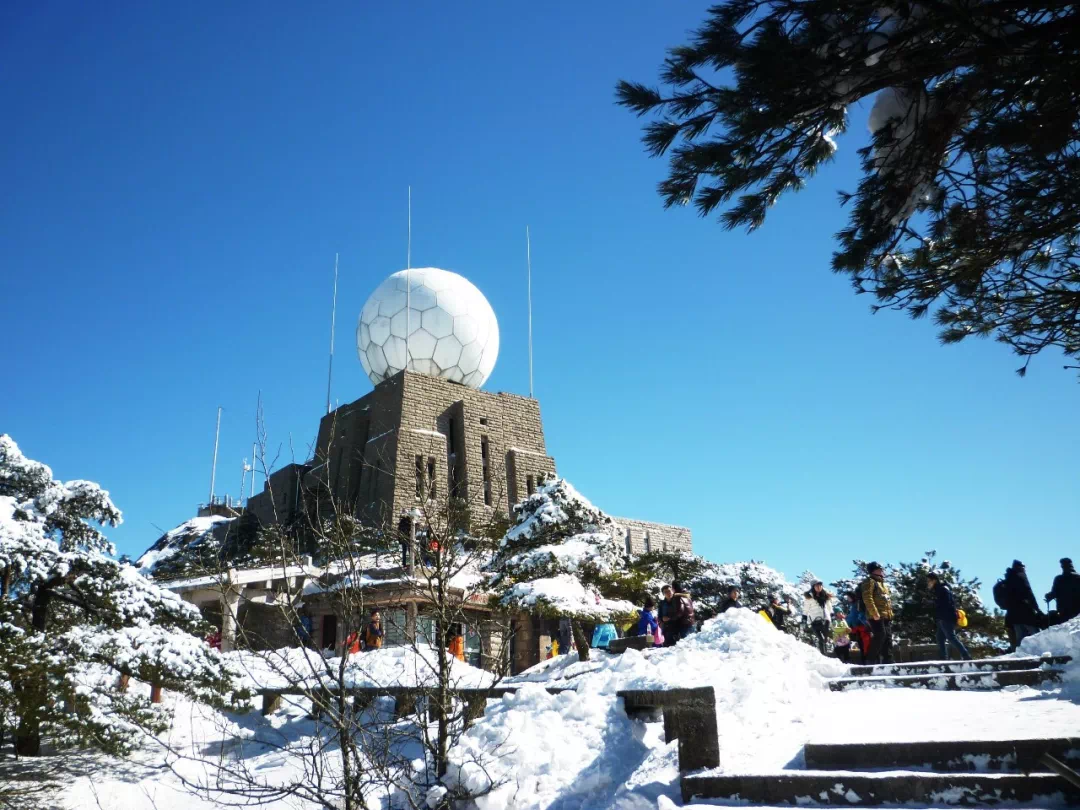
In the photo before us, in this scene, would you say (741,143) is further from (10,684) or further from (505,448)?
(505,448)

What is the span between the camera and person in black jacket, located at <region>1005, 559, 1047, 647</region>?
10.0 metres

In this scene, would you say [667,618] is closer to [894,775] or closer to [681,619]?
[681,619]

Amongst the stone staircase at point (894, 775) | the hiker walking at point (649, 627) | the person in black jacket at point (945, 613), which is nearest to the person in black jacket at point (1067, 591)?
the person in black jacket at point (945, 613)

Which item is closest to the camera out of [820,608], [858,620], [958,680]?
[958,680]

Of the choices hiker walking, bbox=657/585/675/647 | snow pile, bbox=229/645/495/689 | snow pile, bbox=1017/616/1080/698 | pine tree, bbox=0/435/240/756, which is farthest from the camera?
hiker walking, bbox=657/585/675/647

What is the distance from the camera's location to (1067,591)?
9.66m

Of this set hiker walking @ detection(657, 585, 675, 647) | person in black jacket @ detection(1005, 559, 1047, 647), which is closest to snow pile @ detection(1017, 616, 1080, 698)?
person in black jacket @ detection(1005, 559, 1047, 647)

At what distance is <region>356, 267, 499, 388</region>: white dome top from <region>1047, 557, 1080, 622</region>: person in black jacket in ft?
92.0

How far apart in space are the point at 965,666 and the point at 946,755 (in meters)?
4.19

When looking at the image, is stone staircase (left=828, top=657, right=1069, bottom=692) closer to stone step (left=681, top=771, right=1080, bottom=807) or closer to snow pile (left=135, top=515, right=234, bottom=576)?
stone step (left=681, top=771, right=1080, bottom=807)

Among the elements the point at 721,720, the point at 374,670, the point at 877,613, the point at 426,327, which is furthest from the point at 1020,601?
the point at 426,327

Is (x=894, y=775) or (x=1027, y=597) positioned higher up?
(x=1027, y=597)

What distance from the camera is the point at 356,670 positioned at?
37.0 feet

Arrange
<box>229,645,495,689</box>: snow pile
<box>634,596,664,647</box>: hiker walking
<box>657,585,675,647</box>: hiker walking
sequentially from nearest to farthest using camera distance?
<box>229,645,495,689</box>: snow pile → <box>657,585,675,647</box>: hiker walking → <box>634,596,664,647</box>: hiker walking
